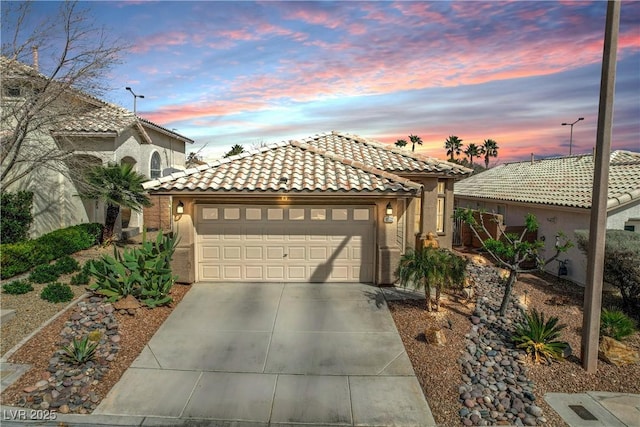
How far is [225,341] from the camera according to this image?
7891mm

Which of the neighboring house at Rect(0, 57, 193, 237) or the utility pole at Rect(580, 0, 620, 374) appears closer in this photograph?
the utility pole at Rect(580, 0, 620, 374)

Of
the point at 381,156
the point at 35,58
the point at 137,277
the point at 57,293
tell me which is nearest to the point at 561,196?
the point at 381,156

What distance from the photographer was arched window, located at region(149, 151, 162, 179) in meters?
22.6

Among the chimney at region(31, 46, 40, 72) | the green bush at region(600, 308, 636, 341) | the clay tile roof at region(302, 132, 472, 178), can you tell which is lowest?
the green bush at region(600, 308, 636, 341)

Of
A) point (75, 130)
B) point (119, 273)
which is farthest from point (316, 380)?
point (75, 130)

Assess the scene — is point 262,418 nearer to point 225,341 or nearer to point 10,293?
point 225,341

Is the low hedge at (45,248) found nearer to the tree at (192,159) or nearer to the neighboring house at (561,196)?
the neighboring house at (561,196)

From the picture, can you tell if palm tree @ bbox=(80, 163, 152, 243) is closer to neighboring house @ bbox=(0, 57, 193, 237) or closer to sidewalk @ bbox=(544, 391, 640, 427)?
neighboring house @ bbox=(0, 57, 193, 237)

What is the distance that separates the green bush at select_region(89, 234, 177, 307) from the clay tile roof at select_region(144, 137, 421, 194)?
2024 mm

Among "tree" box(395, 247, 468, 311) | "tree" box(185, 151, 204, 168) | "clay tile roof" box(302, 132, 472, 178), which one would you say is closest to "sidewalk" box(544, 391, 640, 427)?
"tree" box(395, 247, 468, 311)

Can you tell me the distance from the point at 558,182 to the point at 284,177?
1330 centimetres

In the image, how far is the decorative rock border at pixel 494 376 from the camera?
5.75m

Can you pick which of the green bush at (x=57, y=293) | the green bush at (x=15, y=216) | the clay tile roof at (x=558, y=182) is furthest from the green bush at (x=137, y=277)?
the clay tile roof at (x=558, y=182)

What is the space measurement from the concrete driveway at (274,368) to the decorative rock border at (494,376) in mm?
801
